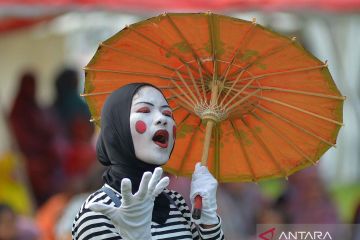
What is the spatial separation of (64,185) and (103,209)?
25.5 feet

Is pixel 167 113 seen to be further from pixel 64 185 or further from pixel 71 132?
pixel 71 132

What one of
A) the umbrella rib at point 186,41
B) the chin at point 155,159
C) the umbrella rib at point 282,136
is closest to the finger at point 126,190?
the chin at point 155,159

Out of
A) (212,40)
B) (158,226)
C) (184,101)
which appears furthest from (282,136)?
(158,226)

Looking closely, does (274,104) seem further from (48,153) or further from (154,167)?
(48,153)

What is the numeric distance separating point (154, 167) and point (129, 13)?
240 inches

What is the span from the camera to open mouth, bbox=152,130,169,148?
4.61 metres

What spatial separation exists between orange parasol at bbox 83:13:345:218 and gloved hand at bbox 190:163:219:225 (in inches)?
4.8

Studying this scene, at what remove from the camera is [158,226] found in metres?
4.59

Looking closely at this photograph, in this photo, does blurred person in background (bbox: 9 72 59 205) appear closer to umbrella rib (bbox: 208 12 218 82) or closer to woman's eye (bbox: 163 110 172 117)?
umbrella rib (bbox: 208 12 218 82)

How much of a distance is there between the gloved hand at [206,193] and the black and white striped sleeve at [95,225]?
36 cm

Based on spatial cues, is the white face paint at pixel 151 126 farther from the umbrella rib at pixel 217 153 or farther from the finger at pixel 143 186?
the umbrella rib at pixel 217 153

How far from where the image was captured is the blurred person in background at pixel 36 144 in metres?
12.1

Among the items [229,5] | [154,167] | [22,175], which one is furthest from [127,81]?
[22,175]

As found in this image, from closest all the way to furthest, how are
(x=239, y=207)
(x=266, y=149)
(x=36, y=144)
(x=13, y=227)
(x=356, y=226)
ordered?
(x=266, y=149), (x=356, y=226), (x=13, y=227), (x=239, y=207), (x=36, y=144)
